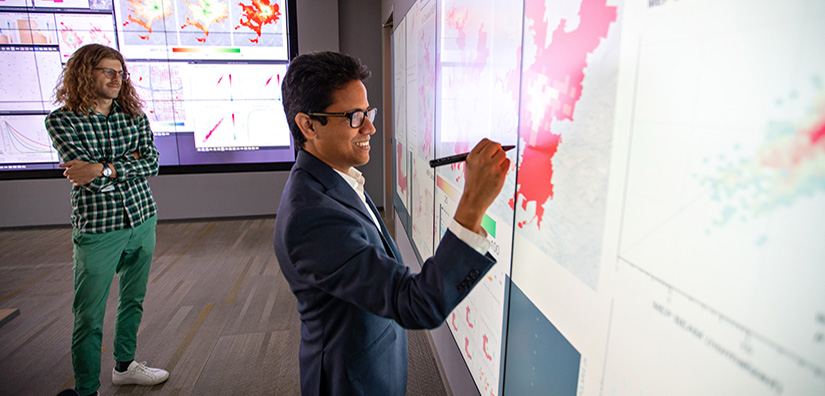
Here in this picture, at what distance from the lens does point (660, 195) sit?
0.63 metres

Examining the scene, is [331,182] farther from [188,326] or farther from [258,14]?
[258,14]

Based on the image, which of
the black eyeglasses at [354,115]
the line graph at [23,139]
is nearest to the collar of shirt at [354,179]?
the black eyeglasses at [354,115]

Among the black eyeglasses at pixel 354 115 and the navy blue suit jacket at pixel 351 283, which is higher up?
the black eyeglasses at pixel 354 115

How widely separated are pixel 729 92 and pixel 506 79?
718 mm

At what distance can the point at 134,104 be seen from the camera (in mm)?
2105

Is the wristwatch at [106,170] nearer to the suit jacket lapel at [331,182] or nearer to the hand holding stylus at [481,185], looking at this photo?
the suit jacket lapel at [331,182]

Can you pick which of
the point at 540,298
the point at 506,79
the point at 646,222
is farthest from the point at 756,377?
the point at 506,79

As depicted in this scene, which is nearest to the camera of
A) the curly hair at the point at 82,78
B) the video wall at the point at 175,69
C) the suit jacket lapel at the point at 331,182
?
the suit jacket lapel at the point at 331,182

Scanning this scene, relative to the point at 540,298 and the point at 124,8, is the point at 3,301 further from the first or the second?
the point at 540,298

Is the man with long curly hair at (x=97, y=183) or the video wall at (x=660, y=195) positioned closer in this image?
the video wall at (x=660, y=195)

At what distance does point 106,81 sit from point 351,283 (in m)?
1.79

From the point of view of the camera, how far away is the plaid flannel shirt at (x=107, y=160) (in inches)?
73.3

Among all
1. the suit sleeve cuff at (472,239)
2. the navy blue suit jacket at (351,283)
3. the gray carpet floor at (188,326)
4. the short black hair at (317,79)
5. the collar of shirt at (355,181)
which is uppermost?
the short black hair at (317,79)

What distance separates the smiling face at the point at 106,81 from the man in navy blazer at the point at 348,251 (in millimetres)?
1327
